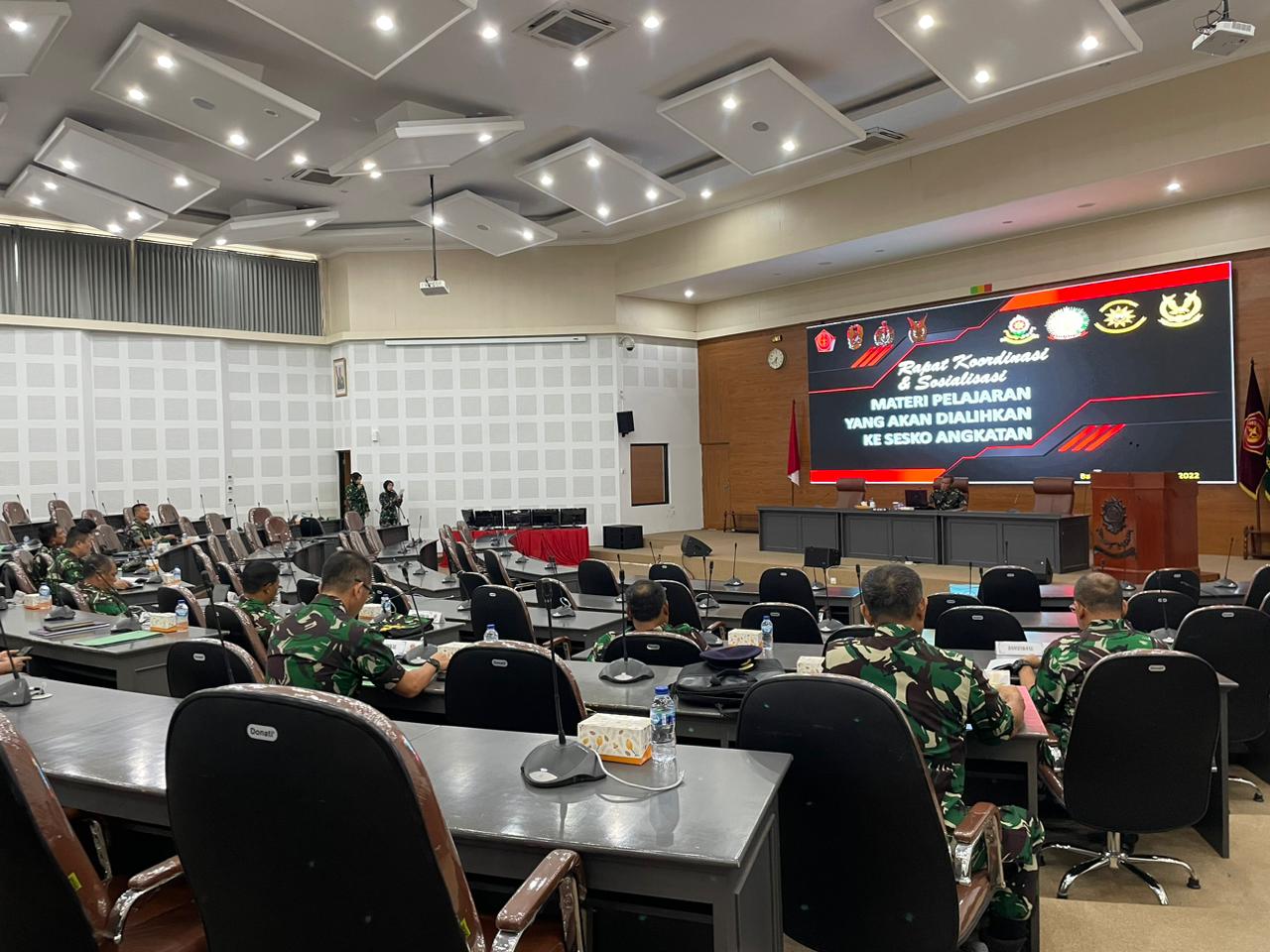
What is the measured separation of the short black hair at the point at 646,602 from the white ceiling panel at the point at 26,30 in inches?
244

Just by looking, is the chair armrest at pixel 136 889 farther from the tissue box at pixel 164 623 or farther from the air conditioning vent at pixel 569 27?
the air conditioning vent at pixel 569 27

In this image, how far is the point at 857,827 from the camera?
1.89 meters

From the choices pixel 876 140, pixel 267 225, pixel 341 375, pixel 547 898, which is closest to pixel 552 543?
pixel 341 375

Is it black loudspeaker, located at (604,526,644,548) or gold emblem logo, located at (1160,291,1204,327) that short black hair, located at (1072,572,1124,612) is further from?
black loudspeaker, located at (604,526,644,548)

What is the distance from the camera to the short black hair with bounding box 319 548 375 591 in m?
3.24

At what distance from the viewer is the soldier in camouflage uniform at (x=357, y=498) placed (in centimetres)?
1442

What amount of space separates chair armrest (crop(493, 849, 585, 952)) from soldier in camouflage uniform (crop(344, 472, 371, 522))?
43.9 ft

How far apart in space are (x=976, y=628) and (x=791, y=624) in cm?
89

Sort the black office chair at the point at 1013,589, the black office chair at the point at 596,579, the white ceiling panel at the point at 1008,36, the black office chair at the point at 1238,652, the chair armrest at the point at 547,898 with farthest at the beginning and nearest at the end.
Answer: the black office chair at the point at 596,579 < the white ceiling panel at the point at 1008,36 < the black office chair at the point at 1013,589 < the black office chair at the point at 1238,652 < the chair armrest at the point at 547,898

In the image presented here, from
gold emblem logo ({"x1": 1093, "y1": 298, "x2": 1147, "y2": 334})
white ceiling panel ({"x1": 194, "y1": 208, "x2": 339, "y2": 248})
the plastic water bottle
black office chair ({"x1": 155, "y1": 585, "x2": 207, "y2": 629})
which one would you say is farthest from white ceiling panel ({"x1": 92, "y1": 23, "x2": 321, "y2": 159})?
gold emblem logo ({"x1": 1093, "y1": 298, "x2": 1147, "y2": 334})

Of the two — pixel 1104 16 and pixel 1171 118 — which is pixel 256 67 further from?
pixel 1171 118

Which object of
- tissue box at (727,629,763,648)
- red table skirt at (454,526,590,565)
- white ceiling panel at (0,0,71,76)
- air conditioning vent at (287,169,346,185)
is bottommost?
red table skirt at (454,526,590,565)

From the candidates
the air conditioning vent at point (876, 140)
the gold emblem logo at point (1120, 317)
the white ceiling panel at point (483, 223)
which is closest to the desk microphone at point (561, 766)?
the air conditioning vent at point (876, 140)

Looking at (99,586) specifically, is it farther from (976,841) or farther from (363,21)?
(976,841)
